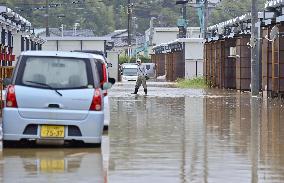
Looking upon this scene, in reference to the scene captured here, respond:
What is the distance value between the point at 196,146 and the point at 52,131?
8.33 feet

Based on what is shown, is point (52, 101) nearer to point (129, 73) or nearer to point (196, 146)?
point (196, 146)

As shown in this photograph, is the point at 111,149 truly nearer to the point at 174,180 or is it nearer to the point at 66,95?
the point at 66,95

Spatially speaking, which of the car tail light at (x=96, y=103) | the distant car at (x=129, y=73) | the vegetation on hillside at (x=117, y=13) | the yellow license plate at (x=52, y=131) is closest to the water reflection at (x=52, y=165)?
the yellow license plate at (x=52, y=131)

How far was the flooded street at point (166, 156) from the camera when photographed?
11.0 metres

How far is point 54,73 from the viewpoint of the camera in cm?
1440

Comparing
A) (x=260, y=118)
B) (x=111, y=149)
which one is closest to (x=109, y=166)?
(x=111, y=149)

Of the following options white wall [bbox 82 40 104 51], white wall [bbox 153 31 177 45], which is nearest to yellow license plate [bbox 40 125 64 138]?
white wall [bbox 82 40 104 51]

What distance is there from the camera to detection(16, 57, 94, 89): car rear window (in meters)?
14.3

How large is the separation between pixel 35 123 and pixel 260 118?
9727 millimetres

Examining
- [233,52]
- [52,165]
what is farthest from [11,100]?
[233,52]

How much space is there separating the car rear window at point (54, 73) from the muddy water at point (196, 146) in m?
1.29

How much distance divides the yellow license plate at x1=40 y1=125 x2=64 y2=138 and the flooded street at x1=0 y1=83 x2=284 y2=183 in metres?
0.24

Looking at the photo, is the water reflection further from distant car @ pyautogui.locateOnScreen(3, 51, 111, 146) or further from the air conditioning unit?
the air conditioning unit

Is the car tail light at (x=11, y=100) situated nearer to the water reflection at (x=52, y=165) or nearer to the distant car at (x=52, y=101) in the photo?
the distant car at (x=52, y=101)
